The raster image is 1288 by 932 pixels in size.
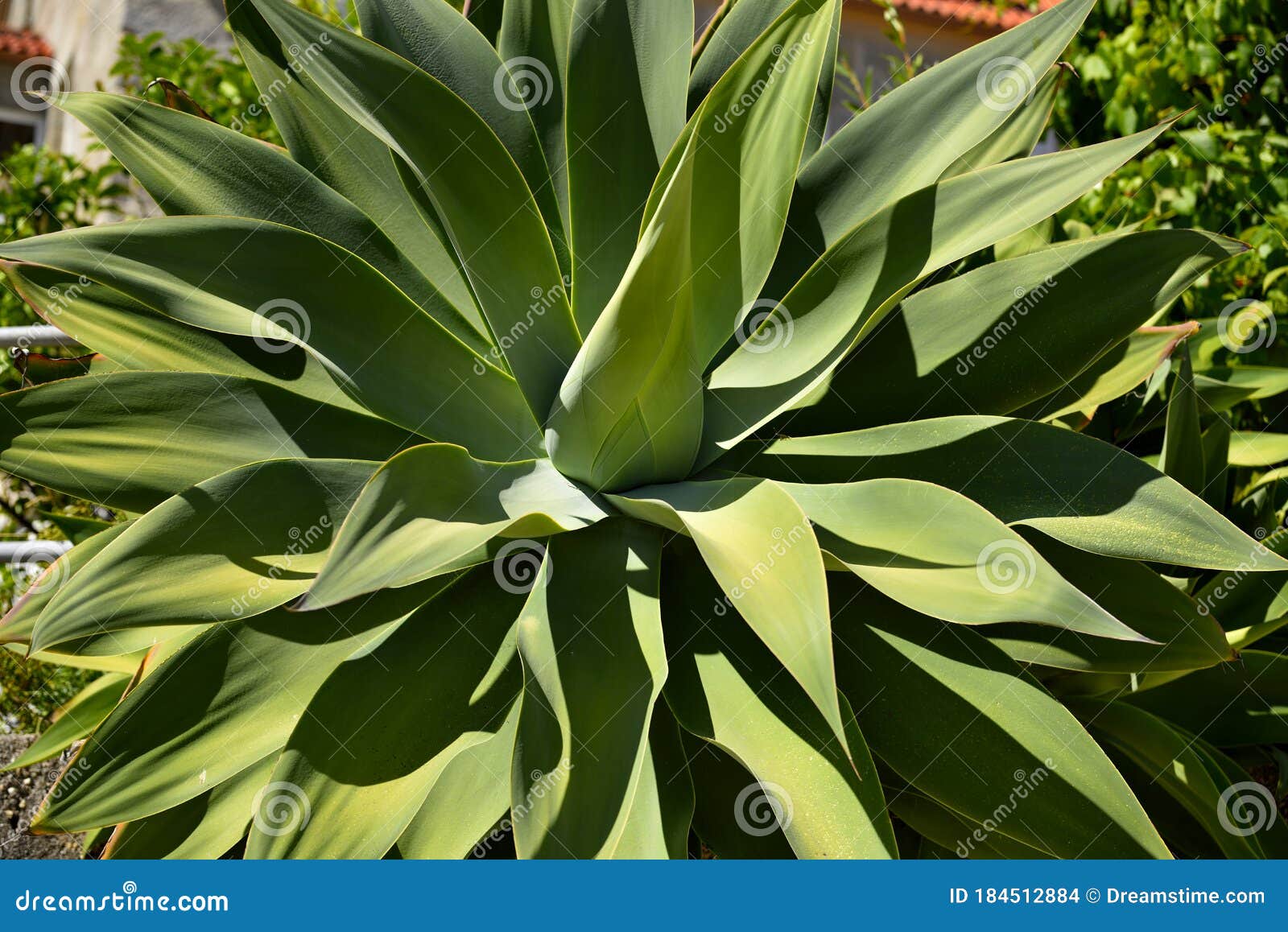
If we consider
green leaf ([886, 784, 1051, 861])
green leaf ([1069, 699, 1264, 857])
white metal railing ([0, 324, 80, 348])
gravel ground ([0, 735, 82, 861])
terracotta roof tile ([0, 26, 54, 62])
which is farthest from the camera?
terracotta roof tile ([0, 26, 54, 62])

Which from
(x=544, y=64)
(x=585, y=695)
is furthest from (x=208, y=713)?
(x=544, y=64)

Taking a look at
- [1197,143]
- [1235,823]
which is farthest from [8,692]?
[1197,143]

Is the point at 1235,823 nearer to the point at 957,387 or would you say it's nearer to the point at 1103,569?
the point at 1103,569

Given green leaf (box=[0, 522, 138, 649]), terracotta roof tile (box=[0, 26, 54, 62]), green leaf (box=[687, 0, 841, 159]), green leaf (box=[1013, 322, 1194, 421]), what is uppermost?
terracotta roof tile (box=[0, 26, 54, 62])

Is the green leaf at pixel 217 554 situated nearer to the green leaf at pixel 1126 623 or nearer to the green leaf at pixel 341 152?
the green leaf at pixel 341 152

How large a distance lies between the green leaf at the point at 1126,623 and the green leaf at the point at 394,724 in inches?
25.9

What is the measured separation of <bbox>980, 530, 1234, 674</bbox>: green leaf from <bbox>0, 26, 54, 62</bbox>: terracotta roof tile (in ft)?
30.5

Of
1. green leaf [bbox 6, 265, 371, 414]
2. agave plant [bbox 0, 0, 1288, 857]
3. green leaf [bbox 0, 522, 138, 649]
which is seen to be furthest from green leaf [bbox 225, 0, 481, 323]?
green leaf [bbox 0, 522, 138, 649]

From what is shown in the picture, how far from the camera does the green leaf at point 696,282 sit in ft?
4.09

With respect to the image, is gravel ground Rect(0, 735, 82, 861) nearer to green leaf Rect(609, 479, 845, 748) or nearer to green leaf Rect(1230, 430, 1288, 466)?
green leaf Rect(609, 479, 845, 748)

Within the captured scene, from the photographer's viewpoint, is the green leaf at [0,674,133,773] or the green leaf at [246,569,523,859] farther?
the green leaf at [0,674,133,773]

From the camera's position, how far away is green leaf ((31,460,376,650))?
1173 mm

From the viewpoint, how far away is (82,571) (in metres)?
1.17

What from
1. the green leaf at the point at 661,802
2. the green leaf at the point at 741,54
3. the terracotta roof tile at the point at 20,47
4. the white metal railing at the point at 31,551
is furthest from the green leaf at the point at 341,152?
the terracotta roof tile at the point at 20,47
